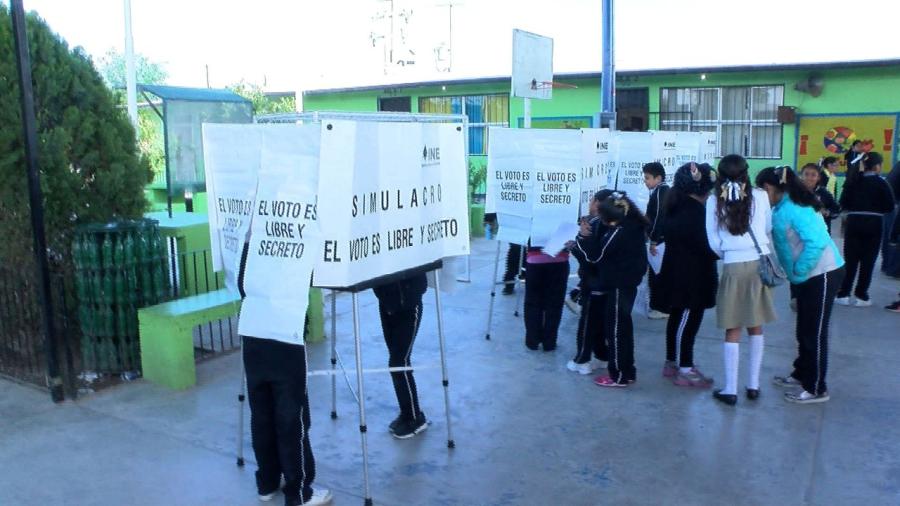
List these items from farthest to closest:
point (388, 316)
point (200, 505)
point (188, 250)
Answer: point (188, 250)
point (388, 316)
point (200, 505)

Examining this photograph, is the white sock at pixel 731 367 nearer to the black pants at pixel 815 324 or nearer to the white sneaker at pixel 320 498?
the black pants at pixel 815 324

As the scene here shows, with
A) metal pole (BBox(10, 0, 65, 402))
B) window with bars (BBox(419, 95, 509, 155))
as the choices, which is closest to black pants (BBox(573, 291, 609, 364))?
metal pole (BBox(10, 0, 65, 402))

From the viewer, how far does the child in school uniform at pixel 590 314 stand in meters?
5.95

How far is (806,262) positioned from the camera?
5.28 meters

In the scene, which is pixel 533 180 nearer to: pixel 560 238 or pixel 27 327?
pixel 560 238

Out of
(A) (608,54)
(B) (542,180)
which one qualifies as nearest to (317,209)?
(B) (542,180)

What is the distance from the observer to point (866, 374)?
6.13 metres

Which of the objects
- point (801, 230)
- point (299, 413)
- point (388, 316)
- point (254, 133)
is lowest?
point (299, 413)

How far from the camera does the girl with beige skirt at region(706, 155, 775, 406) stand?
524cm

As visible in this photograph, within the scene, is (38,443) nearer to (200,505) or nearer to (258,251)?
(200,505)

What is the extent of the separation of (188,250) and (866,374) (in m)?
6.04

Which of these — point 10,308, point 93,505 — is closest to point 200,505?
point 93,505

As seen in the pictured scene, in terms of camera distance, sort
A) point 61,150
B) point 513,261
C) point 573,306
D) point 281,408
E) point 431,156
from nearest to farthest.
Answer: point 281,408
point 431,156
point 61,150
point 573,306
point 513,261

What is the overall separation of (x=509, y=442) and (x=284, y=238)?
81.4 inches
